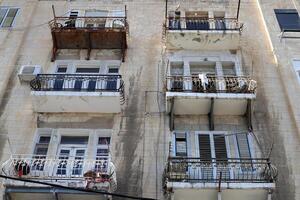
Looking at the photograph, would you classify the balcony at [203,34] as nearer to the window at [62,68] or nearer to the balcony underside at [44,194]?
the window at [62,68]

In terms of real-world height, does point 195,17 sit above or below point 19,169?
above

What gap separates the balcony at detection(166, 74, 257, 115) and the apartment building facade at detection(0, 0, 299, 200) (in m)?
0.04

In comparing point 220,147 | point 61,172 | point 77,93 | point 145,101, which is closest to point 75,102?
point 77,93

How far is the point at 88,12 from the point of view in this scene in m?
22.7

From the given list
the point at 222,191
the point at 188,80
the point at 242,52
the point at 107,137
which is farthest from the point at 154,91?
the point at 222,191

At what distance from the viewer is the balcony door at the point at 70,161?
1565 cm

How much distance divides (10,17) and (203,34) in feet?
28.0

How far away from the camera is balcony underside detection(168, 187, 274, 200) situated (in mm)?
14673

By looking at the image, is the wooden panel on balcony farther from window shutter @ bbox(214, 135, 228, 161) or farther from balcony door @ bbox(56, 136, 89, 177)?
window shutter @ bbox(214, 135, 228, 161)

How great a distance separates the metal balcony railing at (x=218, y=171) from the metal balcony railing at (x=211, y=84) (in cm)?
286

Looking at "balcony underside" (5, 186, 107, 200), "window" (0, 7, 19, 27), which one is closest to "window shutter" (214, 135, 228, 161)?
"balcony underside" (5, 186, 107, 200)

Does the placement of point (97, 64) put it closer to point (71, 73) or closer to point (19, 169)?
point (71, 73)

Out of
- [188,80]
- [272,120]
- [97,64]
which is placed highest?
[97,64]

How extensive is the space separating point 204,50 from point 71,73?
206 inches
